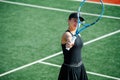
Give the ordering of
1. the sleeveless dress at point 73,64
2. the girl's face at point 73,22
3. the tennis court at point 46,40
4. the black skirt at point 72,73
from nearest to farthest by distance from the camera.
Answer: the girl's face at point 73,22
the sleeveless dress at point 73,64
the black skirt at point 72,73
the tennis court at point 46,40

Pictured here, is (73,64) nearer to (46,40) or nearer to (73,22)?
(73,22)

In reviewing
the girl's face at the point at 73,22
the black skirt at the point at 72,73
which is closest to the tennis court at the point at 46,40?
the black skirt at the point at 72,73

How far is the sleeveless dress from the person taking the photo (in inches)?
280

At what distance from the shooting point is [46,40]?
11672mm

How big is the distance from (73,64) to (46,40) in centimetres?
450

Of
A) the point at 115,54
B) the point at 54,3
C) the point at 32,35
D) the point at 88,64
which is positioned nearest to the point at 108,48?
the point at 115,54

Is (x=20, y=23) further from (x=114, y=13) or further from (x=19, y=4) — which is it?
(x=114, y=13)

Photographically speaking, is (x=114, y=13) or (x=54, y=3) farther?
(x=54, y=3)

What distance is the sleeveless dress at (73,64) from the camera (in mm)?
7113

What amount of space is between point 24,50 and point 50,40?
1114 millimetres

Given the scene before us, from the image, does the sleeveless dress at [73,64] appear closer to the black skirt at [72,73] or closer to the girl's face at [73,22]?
the black skirt at [72,73]

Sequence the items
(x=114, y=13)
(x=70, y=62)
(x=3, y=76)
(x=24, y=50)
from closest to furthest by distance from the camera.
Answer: (x=70, y=62), (x=3, y=76), (x=24, y=50), (x=114, y=13)

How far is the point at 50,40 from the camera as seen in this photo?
38.3 ft

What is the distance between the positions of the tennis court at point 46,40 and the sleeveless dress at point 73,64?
80.5 inches
